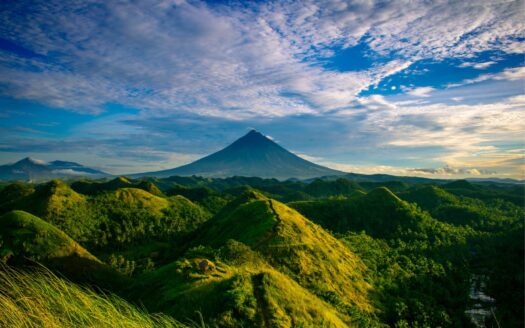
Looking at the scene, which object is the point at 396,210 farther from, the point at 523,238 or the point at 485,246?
the point at 523,238

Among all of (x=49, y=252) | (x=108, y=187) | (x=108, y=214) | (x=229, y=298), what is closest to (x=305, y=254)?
(x=229, y=298)

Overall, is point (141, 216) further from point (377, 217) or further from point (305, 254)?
point (305, 254)

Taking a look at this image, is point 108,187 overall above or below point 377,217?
above

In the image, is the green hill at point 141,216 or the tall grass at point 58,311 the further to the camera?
the green hill at point 141,216

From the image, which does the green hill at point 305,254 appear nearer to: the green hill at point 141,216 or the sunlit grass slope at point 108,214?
the sunlit grass slope at point 108,214

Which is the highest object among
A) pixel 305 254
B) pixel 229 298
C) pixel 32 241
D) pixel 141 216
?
pixel 229 298

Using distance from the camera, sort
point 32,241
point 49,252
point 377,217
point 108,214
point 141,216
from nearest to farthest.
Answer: point 49,252, point 32,241, point 377,217, point 108,214, point 141,216

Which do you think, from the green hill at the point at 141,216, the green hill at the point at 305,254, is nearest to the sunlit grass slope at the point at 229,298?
the green hill at the point at 305,254
